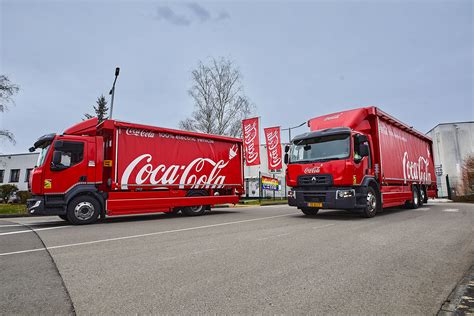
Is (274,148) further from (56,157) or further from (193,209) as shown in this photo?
(56,157)

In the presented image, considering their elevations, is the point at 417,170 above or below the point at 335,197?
above

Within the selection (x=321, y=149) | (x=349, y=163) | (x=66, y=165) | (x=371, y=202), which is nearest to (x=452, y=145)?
(x=371, y=202)

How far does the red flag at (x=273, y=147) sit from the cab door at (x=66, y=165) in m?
15.9

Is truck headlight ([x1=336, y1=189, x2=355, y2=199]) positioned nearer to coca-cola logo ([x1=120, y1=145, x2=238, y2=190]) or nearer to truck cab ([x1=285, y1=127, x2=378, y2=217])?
truck cab ([x1=285, y1=127, x2=378, y2=217])

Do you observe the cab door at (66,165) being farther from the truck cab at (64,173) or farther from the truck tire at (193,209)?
the truck tire at (193,209)

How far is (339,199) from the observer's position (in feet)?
29.5

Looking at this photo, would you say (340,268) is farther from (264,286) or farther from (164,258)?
(164,258)

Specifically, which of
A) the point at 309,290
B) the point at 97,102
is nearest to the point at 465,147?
the point at 309,290

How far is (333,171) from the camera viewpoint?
9117 millimetres

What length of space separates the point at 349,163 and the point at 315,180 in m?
1.19

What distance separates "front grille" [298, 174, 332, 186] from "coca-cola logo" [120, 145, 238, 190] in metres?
3.86

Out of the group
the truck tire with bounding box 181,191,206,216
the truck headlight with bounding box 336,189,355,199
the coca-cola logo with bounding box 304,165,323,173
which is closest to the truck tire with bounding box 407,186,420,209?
the truck headlight with bounding box 336,189,355,199

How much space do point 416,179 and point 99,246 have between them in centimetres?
1391

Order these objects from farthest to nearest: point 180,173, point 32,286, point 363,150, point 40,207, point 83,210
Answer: point 180,173
point 363,150
point 83,210
point 40,207
point 32,286
